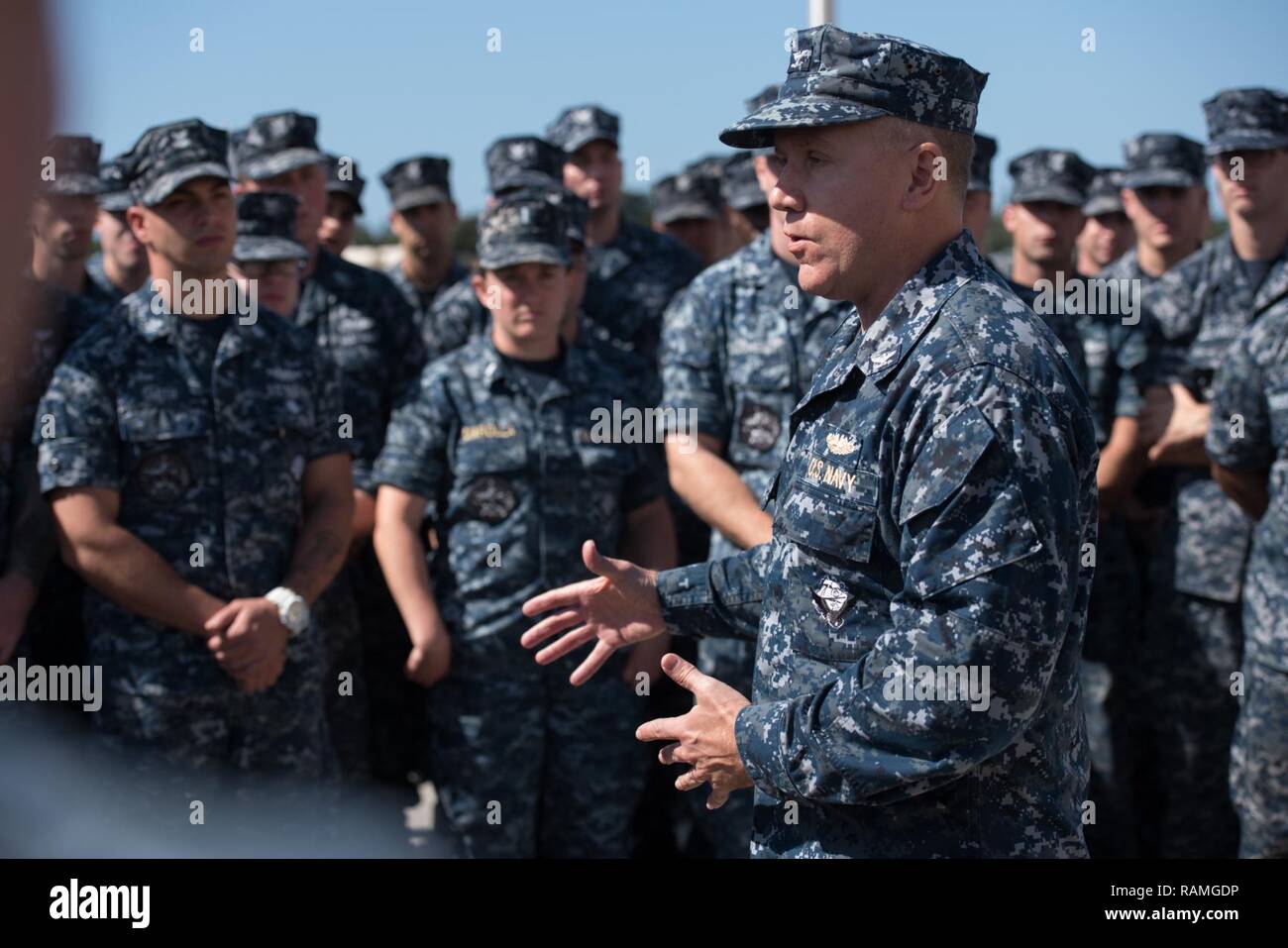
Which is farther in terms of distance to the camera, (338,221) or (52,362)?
(338,221)

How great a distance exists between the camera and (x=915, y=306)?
90.9 inches

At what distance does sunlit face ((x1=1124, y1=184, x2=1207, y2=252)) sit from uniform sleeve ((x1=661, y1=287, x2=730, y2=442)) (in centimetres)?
280

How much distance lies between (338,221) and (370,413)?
6.12ft

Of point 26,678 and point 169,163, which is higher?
point 169,163

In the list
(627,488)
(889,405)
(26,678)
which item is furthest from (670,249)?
(889,405)

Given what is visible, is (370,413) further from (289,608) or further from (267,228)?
(289,608)

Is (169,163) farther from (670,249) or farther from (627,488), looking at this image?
(670,249)

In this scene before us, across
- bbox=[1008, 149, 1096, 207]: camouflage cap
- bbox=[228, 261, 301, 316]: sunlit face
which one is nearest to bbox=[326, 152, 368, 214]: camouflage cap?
bbox=[228, 261, 301, 316]: sunlit face

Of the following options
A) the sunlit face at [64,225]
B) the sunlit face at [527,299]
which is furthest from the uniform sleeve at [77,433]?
the sunlit face at [64,225]

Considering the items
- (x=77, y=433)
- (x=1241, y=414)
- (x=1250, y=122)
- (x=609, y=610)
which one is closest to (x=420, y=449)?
(x=77, y=433)

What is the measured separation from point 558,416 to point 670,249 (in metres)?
2.13

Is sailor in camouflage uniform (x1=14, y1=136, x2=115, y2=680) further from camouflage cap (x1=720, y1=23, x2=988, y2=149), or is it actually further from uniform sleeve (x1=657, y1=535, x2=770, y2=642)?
camouflage cap (x1=720, y1=23, x2=988, y2=149)
